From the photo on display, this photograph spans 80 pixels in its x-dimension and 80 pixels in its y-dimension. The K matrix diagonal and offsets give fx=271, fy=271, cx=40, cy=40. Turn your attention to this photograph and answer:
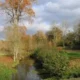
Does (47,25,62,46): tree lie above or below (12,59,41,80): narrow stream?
above

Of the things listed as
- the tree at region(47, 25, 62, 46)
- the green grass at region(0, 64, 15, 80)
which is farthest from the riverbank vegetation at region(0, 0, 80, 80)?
the tree at region(47, 25, 62, 46)

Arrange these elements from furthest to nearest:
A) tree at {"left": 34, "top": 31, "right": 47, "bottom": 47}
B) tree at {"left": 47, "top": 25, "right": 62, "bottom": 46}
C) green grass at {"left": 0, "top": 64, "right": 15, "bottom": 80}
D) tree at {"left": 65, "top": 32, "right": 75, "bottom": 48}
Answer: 1. tree at {"left": 47, "top": 25, "right": 62, "bottom": 46}
2. tree at {"left": 65, "top": 32, "right": 75, "bottom": 48}
3. tree at {"left": 34, "top": 31, "right": 47, "bottom": 47}
4. green grass at {"left": 0, "top": 64, "right": 15, "bottom": 80}

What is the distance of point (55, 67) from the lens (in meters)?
29.9

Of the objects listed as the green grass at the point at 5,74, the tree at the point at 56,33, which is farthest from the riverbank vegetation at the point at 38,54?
the tree at the point at 56,33

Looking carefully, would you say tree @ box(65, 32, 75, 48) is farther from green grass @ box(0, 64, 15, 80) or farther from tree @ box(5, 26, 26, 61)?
green grass @ box(0, 64, 15, 80)

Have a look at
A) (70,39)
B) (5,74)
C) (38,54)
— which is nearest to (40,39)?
(70,39)

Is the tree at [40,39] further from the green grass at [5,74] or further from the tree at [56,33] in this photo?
the green grass at [5,74]

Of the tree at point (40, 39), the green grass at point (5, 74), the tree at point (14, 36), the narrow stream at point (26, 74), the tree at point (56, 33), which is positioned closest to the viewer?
the green grass at point (5, 74)

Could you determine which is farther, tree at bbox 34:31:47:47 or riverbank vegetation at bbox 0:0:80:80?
tree at bbox 34:31:47:47

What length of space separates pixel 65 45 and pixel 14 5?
65.6 meters

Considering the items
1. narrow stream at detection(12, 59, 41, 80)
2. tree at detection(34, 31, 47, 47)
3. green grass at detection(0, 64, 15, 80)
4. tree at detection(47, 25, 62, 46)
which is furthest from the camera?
tree at detection(47, 25, 62, 46)

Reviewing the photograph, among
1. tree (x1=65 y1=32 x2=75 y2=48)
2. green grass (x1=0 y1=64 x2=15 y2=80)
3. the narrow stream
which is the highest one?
tree (x1=65 y1=32 x2=75 y2=48)

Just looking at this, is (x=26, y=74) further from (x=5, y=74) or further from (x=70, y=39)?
(x=70, y=39)

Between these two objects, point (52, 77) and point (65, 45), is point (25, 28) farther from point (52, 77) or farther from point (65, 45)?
point (65, 45)
